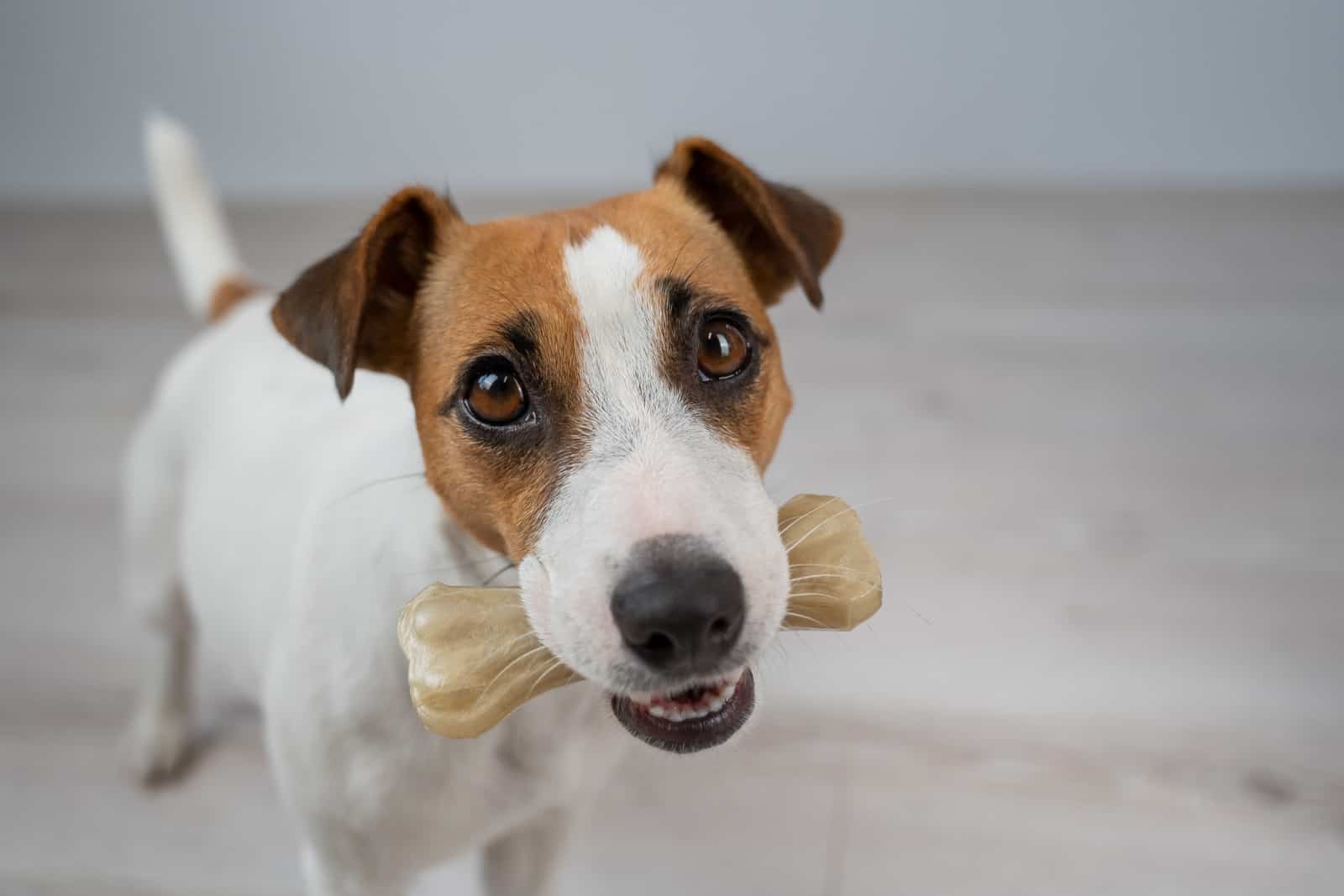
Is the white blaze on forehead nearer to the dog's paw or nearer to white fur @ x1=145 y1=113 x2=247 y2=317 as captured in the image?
white fur @ x1=145 y1=113 x2=247 y2=317

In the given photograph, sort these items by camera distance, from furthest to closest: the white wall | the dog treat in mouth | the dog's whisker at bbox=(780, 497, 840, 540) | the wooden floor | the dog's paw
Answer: the white wall → the dog's paw → the wooden floor → the dog's whisker at bbox=(780, 497, 840, 540) → the dog treat in mouth

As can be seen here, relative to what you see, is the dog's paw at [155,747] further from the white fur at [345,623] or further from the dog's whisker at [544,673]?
the dog's whisker at [544,673]

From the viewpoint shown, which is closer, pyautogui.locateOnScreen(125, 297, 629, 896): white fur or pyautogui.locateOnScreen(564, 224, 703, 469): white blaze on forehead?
pyautogui.locateOnScreen(564, 224, 703, 469): white blaze on forehead

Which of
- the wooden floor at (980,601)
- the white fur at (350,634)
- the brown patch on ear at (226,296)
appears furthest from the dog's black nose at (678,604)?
the brown patch on ear at (226,296)

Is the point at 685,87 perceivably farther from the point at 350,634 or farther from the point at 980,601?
the point at 350,634

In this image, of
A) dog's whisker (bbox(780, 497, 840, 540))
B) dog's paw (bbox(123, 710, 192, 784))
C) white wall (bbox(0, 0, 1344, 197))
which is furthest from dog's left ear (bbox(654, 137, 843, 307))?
white wall (bbox(0, 0, 1344, 197))

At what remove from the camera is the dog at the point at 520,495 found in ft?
3.34

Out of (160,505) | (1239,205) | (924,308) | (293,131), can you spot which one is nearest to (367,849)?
(160,505)

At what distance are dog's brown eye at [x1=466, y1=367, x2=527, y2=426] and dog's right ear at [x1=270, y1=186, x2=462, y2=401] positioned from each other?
0.14 metres

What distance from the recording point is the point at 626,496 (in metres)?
1.02

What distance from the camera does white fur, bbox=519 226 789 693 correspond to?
100cm

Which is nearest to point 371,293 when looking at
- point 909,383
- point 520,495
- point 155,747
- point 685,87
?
point 520,495

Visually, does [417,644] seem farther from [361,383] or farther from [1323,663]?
[1323,663]

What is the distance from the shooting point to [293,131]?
3.67 meters
